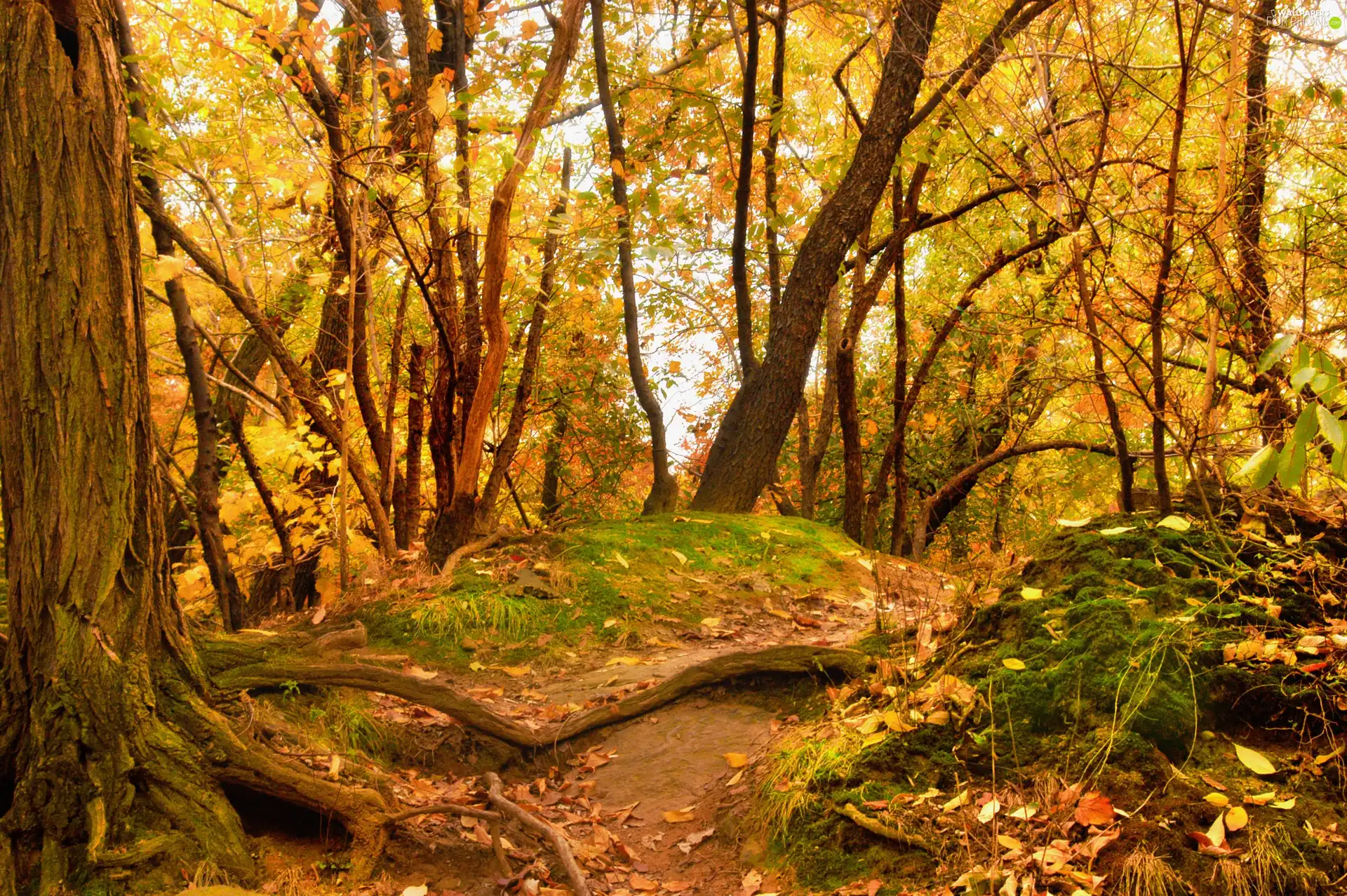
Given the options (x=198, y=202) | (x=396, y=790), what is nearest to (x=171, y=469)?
(x=198, y=202)

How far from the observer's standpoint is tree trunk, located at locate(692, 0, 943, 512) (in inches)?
281

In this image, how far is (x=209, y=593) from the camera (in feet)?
22.1

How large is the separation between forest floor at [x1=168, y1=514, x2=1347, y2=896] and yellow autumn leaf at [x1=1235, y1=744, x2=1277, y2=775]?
19mm

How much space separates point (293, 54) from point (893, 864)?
558 centimetres

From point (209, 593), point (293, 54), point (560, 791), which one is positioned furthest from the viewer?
point (209, 593)

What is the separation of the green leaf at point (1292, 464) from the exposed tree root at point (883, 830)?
1556mm

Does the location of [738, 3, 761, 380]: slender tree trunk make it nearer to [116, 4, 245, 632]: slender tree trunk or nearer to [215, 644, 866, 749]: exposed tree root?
[116, 4, 245, 632]: slender tree trunk

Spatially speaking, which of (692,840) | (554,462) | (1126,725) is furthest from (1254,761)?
(554,462)

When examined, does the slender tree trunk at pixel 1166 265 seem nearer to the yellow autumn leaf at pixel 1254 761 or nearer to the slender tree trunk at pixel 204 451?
the yellow autumn leaf at pixel 1254 761

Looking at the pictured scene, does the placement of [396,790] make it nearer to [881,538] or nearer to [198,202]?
[198,202]

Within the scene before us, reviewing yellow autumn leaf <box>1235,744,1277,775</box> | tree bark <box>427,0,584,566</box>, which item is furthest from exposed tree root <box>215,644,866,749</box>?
tree bark <box>427,0,584,566</box>

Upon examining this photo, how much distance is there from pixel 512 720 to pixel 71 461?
2144 millimetres

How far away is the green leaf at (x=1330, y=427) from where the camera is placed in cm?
152

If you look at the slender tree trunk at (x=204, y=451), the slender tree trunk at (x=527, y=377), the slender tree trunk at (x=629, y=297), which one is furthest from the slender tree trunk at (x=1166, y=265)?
the slender tree trunk at (x=204, y=451)
